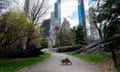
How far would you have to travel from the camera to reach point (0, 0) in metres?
20.7

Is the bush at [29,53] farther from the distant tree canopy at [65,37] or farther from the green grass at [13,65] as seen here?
the distant tree canopy at [65,37]

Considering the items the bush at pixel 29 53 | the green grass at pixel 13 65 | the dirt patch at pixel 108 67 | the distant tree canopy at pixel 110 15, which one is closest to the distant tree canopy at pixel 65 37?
the bush at pixel 29 53

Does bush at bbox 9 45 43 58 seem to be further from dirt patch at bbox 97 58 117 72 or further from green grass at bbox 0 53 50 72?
dirt patch at bbox 97 58 117 72

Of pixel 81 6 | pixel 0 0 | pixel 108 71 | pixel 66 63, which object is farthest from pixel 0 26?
pixel 81 6

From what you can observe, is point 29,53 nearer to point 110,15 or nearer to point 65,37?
point 110,15

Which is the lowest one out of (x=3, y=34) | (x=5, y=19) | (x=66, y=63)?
(x=66, y=63)

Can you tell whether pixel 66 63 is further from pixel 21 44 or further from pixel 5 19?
pixel 21 44

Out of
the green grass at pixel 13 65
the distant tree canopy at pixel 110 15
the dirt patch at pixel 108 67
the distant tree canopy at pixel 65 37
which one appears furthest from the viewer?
the distant tree canopy at pixel 65 37

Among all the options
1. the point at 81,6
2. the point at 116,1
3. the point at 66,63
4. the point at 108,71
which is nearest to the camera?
the point at 108,71

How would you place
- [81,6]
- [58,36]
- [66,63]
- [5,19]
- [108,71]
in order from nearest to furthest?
[108,71], [66,63], [5,19], [81,6], [58,36]

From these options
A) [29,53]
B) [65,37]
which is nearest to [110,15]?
[29,53]

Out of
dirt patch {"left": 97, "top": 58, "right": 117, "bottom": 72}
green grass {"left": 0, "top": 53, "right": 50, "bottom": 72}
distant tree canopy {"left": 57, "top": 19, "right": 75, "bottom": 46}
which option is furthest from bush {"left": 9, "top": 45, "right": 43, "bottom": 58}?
distant tree canopy {"left": 57, "top": 19, "right": 75, "bottom": 46}

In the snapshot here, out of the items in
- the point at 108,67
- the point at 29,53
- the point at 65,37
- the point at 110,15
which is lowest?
the point at 29,53

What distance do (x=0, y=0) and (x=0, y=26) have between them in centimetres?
662
